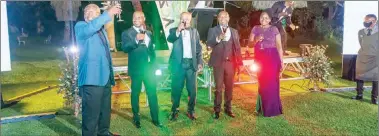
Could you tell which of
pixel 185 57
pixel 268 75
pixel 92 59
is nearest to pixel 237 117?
pixel 268 75

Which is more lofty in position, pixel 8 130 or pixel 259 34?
pixel 259 34

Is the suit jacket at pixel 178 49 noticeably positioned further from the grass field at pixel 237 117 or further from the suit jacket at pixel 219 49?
the grass field at pixel 237 117

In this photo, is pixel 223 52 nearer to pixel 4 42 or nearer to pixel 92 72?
pixel 92 72

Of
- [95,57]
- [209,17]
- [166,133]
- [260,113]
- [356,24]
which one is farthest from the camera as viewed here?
[209,17]

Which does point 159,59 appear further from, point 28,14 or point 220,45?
point 28,14

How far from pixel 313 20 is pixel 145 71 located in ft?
17.5

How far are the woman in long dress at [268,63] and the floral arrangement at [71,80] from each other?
261cm

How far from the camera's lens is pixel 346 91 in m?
7.40

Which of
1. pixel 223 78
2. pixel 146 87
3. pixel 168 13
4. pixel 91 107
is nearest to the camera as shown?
pixel 91 107

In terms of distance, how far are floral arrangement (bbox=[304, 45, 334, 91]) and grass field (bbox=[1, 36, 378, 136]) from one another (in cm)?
32

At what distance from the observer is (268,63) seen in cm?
564

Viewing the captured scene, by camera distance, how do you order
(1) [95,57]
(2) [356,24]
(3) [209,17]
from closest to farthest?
(1) [95,57] → (2) [356,24] → (3) [209,17]

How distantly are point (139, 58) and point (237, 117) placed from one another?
1751 mm

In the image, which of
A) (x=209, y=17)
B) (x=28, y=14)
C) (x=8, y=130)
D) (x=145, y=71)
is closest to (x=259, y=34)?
(x=145, y=71)
